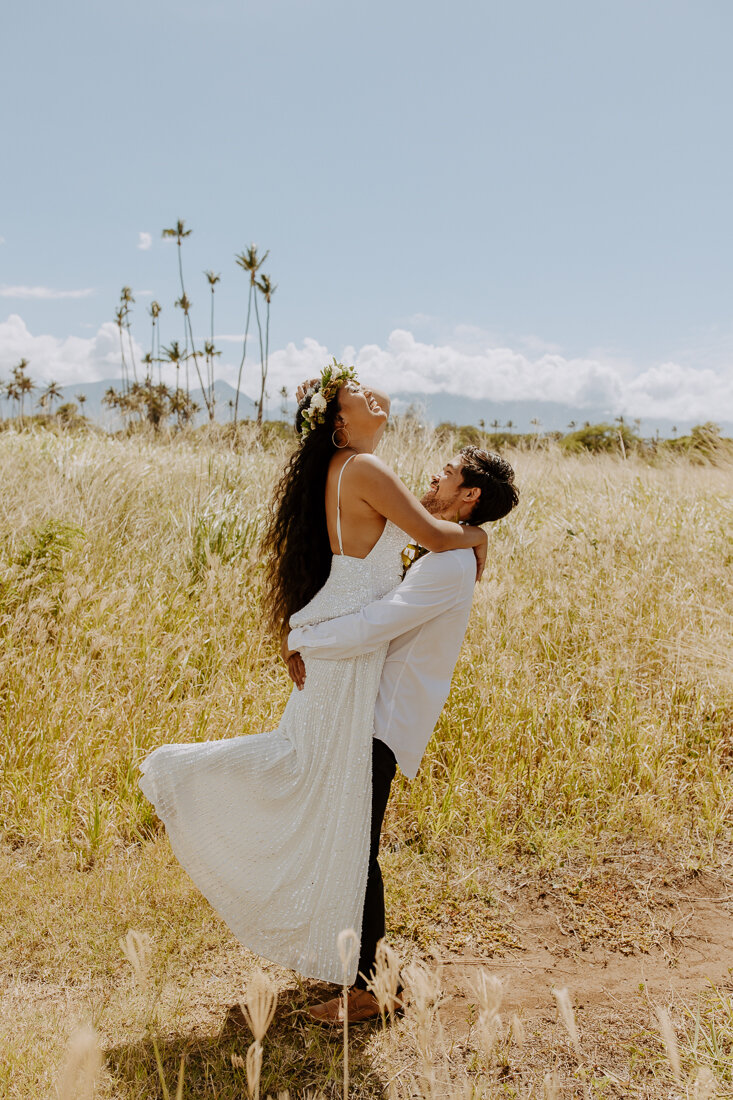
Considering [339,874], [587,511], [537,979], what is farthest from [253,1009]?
[587,511]

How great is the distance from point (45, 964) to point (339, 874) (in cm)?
130

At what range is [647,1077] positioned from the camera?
2.35m

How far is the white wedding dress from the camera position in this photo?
2400mm

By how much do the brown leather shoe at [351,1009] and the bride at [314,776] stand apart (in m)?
0.19

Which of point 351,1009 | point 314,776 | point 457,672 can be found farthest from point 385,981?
point 457,672

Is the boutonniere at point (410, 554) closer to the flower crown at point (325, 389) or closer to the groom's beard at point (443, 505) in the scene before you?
the groom's beard at point (443, 505)

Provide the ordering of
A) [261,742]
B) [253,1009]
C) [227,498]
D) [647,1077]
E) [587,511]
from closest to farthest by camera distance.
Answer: [253,1009] < [647,1077] < [261,742] < [227,498] < [587,511]

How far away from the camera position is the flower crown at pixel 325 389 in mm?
2463

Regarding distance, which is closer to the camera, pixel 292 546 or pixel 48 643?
pixel 292 546

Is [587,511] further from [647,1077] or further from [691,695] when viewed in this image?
[647,1077]

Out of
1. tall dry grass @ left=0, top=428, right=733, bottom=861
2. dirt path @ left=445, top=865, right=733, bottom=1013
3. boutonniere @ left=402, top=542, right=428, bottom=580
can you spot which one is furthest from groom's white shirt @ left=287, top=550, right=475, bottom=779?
tall dry grass @ left=0, top=428, right=733, bottom=861

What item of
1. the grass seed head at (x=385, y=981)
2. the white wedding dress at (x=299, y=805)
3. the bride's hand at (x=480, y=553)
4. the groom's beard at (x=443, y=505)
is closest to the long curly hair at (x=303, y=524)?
the white wedding dress at (x=299, y=805)

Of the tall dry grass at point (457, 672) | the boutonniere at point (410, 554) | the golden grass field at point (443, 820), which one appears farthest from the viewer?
the tall dry grass at point (457, 672)

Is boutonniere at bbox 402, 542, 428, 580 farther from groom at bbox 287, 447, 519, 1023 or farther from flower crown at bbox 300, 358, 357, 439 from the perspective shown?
flower crown at bbox 300, 358, 357, 439
